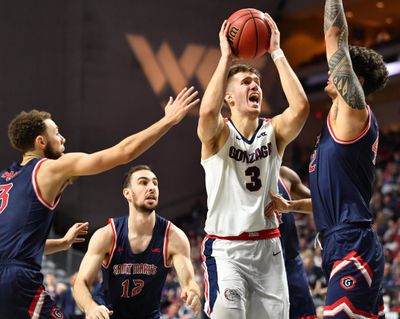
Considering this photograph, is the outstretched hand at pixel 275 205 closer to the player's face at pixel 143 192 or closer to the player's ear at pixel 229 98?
the player's ear at pixel 229 98

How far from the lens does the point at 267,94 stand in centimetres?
2284

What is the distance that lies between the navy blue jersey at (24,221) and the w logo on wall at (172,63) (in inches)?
641

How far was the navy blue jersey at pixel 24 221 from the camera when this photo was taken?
15.8 ft

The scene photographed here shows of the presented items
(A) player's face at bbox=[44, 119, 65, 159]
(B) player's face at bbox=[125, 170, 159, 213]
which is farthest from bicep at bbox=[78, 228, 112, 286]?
(A) player's face at bbox=[44, 119, 65, 159]

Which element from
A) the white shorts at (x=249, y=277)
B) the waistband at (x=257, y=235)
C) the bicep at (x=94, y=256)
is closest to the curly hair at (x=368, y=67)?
the waistband at (x=257, y=235)

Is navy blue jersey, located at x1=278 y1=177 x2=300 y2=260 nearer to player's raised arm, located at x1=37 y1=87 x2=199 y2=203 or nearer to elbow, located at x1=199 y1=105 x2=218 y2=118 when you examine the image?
elbow, located at x1=199 y1=105 x2=218 y2=118

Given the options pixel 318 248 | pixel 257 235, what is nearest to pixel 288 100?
pixel 257 235

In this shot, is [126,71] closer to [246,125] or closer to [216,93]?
[246,125]

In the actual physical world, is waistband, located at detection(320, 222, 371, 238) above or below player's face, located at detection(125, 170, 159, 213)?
below

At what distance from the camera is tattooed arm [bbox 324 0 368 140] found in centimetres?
438

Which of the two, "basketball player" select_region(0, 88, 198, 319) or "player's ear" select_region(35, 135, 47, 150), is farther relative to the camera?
"player's ear" select_region(35, 135, 47, 150)

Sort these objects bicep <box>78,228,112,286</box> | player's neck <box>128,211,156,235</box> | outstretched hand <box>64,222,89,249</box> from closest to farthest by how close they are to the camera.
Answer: outstretched hand <box>64,222,89,249</box> → bicep <box>78,228,112,286</box> → player's neck <box>128,211,156,235</box>

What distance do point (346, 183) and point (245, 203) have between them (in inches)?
33.6

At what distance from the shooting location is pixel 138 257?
623 centimetres
